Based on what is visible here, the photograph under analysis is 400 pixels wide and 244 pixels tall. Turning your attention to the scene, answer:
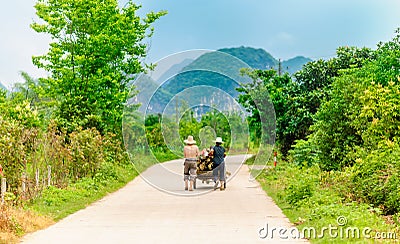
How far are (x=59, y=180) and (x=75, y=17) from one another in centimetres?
1199

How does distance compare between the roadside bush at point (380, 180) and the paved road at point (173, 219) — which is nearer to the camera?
the paved road at point (173, 219)

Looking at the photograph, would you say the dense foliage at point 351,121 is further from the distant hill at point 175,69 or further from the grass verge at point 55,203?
the grass verge at point 55,203

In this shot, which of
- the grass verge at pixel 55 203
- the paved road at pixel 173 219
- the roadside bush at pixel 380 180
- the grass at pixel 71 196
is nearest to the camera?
the paved road at pixel 173 219

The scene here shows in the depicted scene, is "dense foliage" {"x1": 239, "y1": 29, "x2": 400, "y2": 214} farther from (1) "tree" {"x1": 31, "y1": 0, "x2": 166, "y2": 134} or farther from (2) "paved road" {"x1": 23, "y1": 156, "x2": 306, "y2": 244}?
(1) "tree" {"x1": 31, "y1": 0, "x2": 166, "y2": 134}

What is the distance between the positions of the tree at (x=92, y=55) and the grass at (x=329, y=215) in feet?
40.8

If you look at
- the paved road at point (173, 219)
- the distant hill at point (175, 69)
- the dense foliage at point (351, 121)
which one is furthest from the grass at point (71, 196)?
the dense foliage at point (351, 121)

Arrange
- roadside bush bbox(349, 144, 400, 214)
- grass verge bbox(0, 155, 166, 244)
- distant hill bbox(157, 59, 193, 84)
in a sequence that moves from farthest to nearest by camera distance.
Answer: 1. distant hill bbox(157, 59, 193, 84)
2. roadside bush bbox(349, 144, 400, 214)
3. grass verge bbox(0, 155, 166, 244)

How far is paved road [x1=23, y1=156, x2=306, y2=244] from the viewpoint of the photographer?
951cm

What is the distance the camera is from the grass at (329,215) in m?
8.80

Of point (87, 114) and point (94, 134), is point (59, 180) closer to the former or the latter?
point (94, 134)

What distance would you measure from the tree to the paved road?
884cm

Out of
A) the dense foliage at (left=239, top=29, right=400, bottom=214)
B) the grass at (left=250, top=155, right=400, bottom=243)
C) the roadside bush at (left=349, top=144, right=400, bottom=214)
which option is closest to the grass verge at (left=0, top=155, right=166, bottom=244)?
the grass at (left=250, top=155, right=400, bottom=243)

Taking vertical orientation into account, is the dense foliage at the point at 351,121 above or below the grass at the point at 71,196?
above

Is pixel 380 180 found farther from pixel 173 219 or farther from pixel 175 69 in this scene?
pixel 175 69
